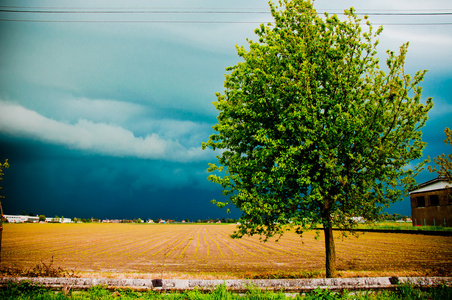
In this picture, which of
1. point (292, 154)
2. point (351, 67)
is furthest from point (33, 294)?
point (351, 67)

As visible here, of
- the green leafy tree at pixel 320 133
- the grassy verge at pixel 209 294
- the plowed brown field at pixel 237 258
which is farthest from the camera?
the plowed brown field at pixel 237 258

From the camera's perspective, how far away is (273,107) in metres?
12.6

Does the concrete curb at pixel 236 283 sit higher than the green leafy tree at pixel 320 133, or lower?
lower

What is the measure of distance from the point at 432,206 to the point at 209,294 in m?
71.5

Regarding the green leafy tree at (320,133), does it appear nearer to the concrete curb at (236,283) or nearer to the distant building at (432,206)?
the concrete curb at (236,283)

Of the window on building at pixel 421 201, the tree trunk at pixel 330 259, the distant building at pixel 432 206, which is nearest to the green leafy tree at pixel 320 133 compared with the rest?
the tree trunk at pixel 330 259

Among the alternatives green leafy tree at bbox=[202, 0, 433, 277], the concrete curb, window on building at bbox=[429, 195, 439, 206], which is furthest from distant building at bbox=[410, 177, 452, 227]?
the concrete curb

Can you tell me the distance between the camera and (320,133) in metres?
12.1

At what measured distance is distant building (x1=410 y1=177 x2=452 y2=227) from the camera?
56.1 metres

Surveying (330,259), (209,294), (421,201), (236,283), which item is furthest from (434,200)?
(209,294)

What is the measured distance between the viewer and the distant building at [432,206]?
5609 centimetres

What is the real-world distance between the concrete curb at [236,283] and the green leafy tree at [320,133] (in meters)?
3.76

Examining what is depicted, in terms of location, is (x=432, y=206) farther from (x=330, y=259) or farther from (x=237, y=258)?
(x=330, y=259)

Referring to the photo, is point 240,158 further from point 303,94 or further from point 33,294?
point 33,294
